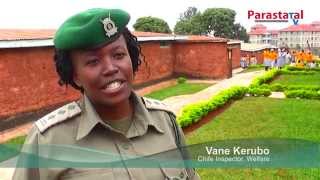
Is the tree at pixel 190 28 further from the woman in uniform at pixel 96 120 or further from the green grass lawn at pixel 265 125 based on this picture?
the woman in uniform at pixel 96 120

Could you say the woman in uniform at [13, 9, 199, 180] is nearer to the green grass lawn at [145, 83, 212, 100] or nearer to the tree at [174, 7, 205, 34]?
the green grass lawn at [145, 83, 212, 100]

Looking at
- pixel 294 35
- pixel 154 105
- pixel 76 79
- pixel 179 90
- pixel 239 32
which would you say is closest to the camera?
pixel 76 79

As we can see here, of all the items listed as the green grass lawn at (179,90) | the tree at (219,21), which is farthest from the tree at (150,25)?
the green grass lawn at (179,90)

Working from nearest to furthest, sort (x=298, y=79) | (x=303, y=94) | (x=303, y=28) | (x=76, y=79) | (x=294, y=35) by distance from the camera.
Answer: (x=76, y=79) < (x=303, y=94) < (x=298, y=79) < (x=303, y=28) < (x=294, y=35)

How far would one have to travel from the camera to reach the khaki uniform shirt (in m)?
1.46

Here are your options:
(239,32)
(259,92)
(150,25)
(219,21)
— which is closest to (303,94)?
(259,92)

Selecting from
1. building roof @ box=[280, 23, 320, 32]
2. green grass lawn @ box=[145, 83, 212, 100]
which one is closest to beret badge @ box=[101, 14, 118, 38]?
green grass lawn @ box=[145, 83, 212, 100]

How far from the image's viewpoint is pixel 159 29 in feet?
131

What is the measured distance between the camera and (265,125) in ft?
31.1

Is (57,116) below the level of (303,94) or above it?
above

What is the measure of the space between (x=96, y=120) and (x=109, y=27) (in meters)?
0.30

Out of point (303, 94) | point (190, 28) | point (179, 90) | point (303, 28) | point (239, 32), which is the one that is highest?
point (190, 28)

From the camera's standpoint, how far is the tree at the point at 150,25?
131ft

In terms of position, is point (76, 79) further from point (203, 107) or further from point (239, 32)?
point (239, 32)
